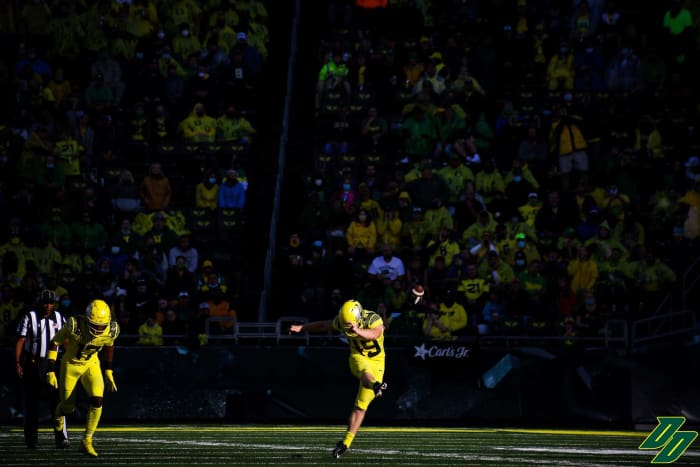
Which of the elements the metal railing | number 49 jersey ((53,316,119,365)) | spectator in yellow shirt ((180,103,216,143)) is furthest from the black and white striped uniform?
spectator in yellow shirt ((180,103,216,143))

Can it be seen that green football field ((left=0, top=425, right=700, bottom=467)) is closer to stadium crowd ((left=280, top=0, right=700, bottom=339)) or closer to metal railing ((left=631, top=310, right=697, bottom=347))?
metal railing ((left=631, top=310, right=697, bottom=347))

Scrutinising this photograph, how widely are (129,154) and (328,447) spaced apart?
11048mm

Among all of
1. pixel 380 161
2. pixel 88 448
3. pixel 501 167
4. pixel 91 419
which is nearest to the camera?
pixel 88 448

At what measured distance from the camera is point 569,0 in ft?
95.7

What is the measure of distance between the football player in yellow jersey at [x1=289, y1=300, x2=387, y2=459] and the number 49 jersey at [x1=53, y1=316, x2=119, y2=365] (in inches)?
78.3

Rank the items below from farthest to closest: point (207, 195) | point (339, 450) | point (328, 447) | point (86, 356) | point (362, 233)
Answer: point (207, 195), point (362, 233), point (328, 447), point (86, 356), point (339, 450)

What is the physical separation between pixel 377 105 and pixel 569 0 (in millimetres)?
4658

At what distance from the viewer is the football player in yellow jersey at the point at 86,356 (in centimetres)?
1569

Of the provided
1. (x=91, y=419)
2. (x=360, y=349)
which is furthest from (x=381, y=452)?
(x=91, y=419)

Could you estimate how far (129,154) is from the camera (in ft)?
86.8

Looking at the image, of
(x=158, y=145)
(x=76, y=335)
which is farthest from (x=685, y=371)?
(x=158, y=145)

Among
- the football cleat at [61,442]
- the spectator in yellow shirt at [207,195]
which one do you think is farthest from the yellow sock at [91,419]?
the spectator in yellow shirt at [207,195]

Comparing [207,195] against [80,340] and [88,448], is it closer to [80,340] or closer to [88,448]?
[80,340]

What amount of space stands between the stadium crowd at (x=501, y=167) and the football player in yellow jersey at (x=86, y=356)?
6.47 meters
